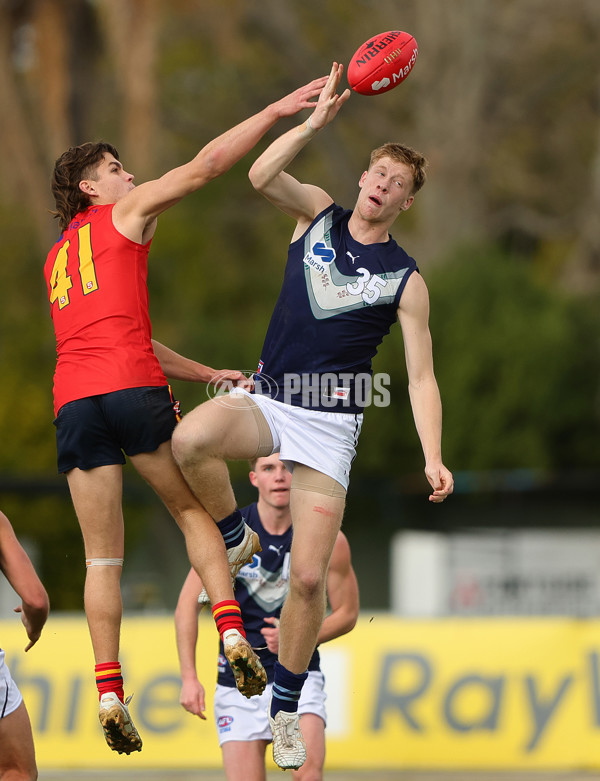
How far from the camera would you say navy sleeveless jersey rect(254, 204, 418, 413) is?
238 inches

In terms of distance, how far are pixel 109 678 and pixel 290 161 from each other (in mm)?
2663

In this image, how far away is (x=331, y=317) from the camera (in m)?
6.05

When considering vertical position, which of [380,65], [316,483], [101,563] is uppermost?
[380,65]

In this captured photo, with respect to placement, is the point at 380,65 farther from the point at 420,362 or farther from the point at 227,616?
the point at 227,616

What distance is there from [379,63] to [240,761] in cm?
390

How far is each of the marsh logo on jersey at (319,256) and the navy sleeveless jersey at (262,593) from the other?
184 cm

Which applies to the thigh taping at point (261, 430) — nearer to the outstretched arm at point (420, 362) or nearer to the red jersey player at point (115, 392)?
the red jersey player at point (115, 392)

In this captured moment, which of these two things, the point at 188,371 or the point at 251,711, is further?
the point at 251,711

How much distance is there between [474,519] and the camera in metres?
19.2

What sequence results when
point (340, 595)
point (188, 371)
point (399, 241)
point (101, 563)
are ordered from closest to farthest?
point (101, 563)
point (188, 371)
point (340, 595)
point (399, 241)

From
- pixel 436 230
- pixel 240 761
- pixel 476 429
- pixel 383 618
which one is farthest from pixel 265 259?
Answer: pixel 240 761

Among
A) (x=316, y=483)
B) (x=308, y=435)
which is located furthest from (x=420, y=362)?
(x=316, y=483)

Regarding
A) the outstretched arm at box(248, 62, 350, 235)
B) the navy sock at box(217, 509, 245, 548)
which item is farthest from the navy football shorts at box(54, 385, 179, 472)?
the outstretched arm at box(248, 62, 350, 235)

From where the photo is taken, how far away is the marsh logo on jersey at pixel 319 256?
20.0 feet
